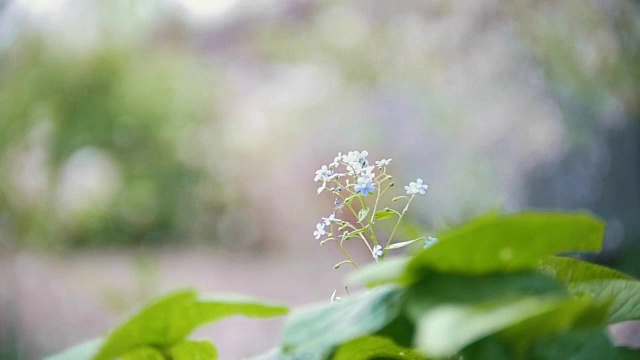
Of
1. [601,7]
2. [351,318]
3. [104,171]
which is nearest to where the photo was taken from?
[351,318]

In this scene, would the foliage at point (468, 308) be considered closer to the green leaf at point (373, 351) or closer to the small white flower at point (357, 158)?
the green leaf at point (373, 351)

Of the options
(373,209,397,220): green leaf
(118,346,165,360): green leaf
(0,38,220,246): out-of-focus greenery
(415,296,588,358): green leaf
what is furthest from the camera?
(0,38,220,246): out-of-focus greenery

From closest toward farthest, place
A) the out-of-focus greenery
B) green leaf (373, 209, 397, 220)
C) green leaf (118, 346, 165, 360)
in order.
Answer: green leaf (118, 346, 165, 360) < green leaf (373, 209, 397, 220) < the out-of-focus greenery

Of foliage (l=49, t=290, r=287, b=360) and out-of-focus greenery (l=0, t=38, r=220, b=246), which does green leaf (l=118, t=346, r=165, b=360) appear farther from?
out-of-focus greenery (l=0, t=38, r=220, b=246)

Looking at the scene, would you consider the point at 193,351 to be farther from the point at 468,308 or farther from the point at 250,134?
the point at 250,134

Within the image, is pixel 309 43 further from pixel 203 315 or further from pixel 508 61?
pixel 203 315

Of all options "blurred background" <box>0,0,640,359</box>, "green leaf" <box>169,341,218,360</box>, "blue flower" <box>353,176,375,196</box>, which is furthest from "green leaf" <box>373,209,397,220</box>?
"blurred background" <box>0,0,640,359</box>

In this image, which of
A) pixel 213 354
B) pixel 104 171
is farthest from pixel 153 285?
pixel 213 354
